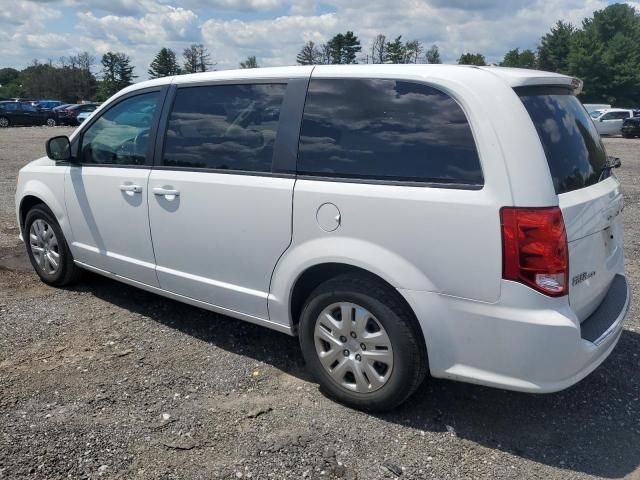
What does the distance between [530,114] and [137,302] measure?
3587 millimetres

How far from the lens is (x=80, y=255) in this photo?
5.02 metres

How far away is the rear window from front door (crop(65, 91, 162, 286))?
2618 mm

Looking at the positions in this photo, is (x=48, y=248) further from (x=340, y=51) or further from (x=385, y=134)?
(x=340, y=51)

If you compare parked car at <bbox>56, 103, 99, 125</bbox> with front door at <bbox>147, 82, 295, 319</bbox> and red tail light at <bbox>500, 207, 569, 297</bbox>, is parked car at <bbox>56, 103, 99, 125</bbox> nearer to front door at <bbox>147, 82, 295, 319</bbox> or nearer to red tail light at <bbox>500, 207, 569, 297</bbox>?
front door at <bbox>147, 82, 295, 319</bbox>

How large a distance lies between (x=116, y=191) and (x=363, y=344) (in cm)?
229

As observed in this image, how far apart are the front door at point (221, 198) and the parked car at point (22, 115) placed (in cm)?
3568

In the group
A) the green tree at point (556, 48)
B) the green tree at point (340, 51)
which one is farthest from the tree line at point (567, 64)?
the green tree at point (340, 51)

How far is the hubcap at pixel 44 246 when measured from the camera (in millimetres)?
5285

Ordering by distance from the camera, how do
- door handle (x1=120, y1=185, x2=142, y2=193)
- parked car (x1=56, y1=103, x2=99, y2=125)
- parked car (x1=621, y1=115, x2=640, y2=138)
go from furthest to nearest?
parked car (x1=56, y1=103, x2=99, y2=125) → parked car (x1=621, y1=115, x2=640, y2=138) → door handle (x1=120, y1=185, x2=142, y2=193)

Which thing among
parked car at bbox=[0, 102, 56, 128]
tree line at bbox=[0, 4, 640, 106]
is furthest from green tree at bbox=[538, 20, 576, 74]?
parked car at bbox=[0, 102, 56, 128]

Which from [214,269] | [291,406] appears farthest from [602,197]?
[214,269]

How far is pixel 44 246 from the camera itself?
17.7ft

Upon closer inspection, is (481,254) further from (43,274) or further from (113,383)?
(43,274)

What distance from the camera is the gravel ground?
9.79ft
